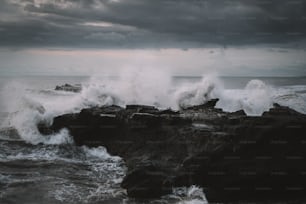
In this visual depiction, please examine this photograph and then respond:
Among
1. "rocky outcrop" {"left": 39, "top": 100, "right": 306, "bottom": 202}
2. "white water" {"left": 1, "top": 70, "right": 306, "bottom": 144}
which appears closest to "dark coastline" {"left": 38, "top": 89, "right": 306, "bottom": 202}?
"rocky outcrop" {"left": 39, "top": 100, "right": 306, "bottom": 202}

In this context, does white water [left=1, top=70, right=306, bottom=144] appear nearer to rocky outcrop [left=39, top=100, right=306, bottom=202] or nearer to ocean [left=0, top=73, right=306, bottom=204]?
ocean [left=0, top=73, right=306, bottom=204]

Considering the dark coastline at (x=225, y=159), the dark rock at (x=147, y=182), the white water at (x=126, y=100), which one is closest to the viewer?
the dark rock at (x=147, y=182)

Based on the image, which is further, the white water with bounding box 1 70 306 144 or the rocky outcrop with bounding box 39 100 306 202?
the white water with bounding box 1 70 306 144

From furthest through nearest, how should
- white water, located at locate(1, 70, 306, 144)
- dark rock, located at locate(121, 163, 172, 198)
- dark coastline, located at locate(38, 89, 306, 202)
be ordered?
1. white water, located at locate(1, 70, 306, 144)
2. dark coastline, located at locate(38, 89, 306, 202)
3. dark rock, located at locate(121, 163, 172, 198)

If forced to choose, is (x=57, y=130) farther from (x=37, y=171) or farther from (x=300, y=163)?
(x=300, y=163)

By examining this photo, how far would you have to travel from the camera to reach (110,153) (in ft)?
41.4

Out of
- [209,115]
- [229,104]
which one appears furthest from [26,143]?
[229,104]

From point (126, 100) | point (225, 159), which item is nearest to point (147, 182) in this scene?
point (225, 159)

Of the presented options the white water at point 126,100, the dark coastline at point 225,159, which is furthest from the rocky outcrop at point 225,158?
the white water at point 126,100

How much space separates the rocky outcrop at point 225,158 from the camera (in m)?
8.83

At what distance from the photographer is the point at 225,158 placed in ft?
30.6

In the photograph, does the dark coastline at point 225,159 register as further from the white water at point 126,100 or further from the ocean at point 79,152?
the white water at point 126,100

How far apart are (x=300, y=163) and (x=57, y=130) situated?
9.46 m

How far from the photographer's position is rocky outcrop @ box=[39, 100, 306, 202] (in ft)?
29.0
